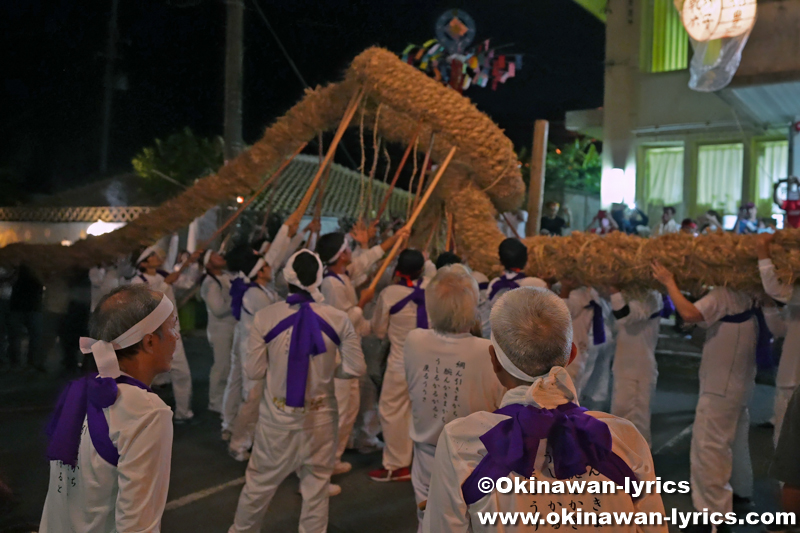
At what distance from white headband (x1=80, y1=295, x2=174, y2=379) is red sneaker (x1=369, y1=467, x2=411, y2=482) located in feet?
10.7

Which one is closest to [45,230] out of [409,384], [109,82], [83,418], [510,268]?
[109,82]

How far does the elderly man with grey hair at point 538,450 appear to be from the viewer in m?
1.54

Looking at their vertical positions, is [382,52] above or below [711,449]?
→ above

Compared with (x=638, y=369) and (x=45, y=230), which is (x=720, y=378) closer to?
(x=638, y=369)

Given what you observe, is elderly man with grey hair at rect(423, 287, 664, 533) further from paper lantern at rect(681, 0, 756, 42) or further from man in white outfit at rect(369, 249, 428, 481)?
paper lantern at rect(681, 0, 756, 42)

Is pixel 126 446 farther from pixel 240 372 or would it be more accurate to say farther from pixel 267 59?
pixel 267 59

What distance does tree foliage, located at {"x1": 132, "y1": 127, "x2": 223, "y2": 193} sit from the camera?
17.4 m

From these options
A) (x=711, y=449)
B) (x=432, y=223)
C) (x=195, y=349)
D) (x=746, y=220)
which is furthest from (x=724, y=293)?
(x=195, y=349)

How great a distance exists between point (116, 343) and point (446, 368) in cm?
151

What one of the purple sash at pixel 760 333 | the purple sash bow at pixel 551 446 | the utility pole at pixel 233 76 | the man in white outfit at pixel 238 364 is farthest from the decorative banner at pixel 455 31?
the purple sash bow at pixel 551 446

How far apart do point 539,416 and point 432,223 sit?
4.58 metres

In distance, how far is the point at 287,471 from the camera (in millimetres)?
3441

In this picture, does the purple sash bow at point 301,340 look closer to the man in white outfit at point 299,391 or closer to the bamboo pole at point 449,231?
the man in white outfit at point 299,391

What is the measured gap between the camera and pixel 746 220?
10.2m
